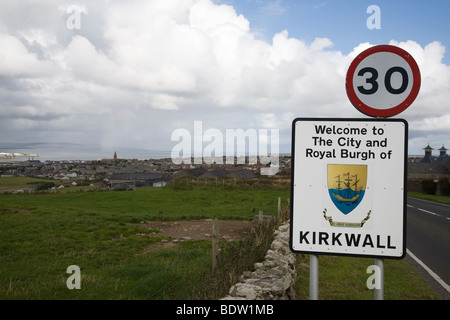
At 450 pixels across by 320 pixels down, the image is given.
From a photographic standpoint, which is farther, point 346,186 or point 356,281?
point 356,281

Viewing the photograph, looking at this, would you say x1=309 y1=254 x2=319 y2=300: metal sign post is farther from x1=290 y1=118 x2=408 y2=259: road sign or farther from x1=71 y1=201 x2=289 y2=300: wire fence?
x1=71 y1=201 x2=289 y2=300: wire fence

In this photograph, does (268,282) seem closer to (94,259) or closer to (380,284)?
(380,284)

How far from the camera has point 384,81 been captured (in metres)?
2.88

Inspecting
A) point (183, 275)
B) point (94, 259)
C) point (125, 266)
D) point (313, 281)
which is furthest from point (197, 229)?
point (313, 281)

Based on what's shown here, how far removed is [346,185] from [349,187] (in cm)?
2

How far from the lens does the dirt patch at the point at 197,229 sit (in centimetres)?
1350

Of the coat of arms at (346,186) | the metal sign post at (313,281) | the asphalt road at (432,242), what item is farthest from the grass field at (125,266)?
the coat of arms at (346,186)

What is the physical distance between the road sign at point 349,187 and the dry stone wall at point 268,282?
2.25 meters

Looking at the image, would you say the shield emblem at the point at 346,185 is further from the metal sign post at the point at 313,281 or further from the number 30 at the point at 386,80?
the number 30 at the point at 386,80

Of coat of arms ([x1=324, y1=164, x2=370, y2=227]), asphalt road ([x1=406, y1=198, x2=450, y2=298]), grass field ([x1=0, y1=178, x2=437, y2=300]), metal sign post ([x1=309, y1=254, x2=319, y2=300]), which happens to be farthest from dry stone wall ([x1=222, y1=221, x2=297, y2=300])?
asphalt road ([x1=406, y1=198, x2=450, y2=298])

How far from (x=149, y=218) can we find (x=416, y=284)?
522 inches

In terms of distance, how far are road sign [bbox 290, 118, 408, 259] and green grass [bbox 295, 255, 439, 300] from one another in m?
4.10

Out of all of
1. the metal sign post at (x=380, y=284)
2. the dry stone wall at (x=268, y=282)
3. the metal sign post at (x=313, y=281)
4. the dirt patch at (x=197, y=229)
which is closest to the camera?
the metal sign post at (x=380, y=284)
